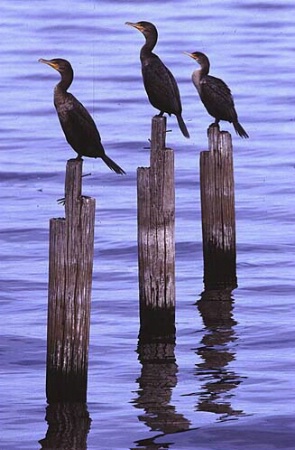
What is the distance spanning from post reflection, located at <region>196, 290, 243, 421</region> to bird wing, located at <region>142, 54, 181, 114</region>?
2107 mm

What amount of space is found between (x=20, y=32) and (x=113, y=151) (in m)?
15.8

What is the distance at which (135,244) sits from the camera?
2044 cm

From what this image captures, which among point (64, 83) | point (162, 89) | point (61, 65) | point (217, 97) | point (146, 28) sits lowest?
point (64, 83)

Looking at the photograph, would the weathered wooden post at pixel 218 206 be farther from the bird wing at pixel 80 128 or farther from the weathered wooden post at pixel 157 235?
the bird wing at pixel 80 128

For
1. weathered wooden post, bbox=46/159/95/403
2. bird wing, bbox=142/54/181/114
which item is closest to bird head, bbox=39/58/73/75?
weathered wooden post, bbox=46/159/95/403

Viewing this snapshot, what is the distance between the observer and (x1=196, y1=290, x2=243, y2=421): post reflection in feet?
45.1

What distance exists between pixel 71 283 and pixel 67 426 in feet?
4.06

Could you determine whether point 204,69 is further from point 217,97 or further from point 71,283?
point 71,283

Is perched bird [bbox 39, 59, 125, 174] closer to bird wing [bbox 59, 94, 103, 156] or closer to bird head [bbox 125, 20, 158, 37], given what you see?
bird wing [bbox 59, 94, 103, 156]

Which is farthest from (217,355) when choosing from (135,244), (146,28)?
(135,244)

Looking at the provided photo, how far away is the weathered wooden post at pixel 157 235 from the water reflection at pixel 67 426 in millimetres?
2128

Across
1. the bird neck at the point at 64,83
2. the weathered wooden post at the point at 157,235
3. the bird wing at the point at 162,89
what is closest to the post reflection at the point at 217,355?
the weathered wooden post at the point at 157,235

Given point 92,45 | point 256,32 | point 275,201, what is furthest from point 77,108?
point 256,32

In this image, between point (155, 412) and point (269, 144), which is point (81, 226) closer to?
point (155, 412)
